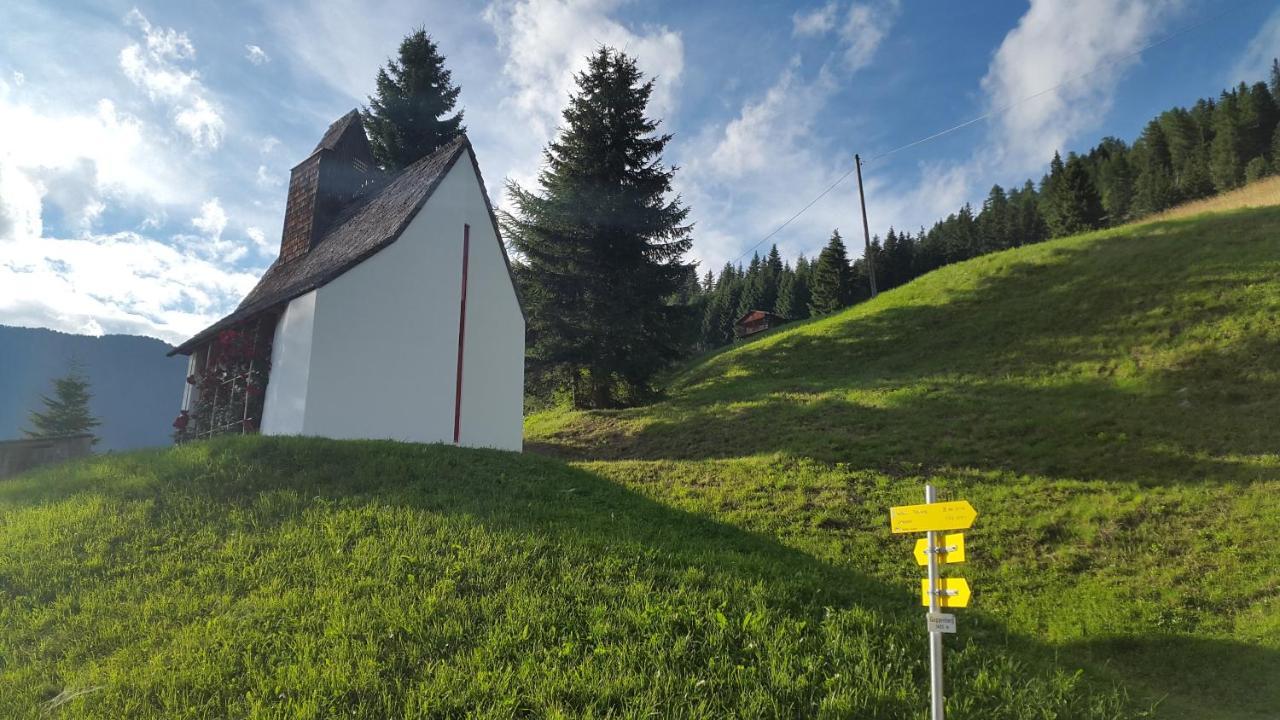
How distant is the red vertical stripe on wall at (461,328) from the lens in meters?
12.4

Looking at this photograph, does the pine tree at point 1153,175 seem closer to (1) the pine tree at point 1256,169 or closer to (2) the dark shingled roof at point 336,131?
(1) the pine tree at point 1256,169

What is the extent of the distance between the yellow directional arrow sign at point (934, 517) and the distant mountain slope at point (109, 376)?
101m

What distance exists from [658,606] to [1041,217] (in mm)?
65416

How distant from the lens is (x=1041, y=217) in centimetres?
5681

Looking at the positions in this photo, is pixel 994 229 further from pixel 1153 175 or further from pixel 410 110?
pixel 410 110

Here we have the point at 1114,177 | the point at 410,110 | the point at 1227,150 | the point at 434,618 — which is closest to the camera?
the point at 434,618

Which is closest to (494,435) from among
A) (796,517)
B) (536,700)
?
(796,517)

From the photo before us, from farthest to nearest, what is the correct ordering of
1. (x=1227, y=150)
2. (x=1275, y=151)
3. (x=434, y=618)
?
(x=1227, y=150)
(x=1275, y=151)
(x=434, y=618)

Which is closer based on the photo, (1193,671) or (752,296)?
(1193,671)

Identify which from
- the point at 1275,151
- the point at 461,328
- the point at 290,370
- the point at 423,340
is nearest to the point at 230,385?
the point at 290,370

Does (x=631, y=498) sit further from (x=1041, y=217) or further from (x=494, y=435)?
(x=1041, y=217)

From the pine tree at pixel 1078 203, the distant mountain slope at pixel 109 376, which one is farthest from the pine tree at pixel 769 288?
the distant mountain slope at pixel 109 376

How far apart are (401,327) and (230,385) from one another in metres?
4.60

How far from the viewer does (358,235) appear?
13211 mm
